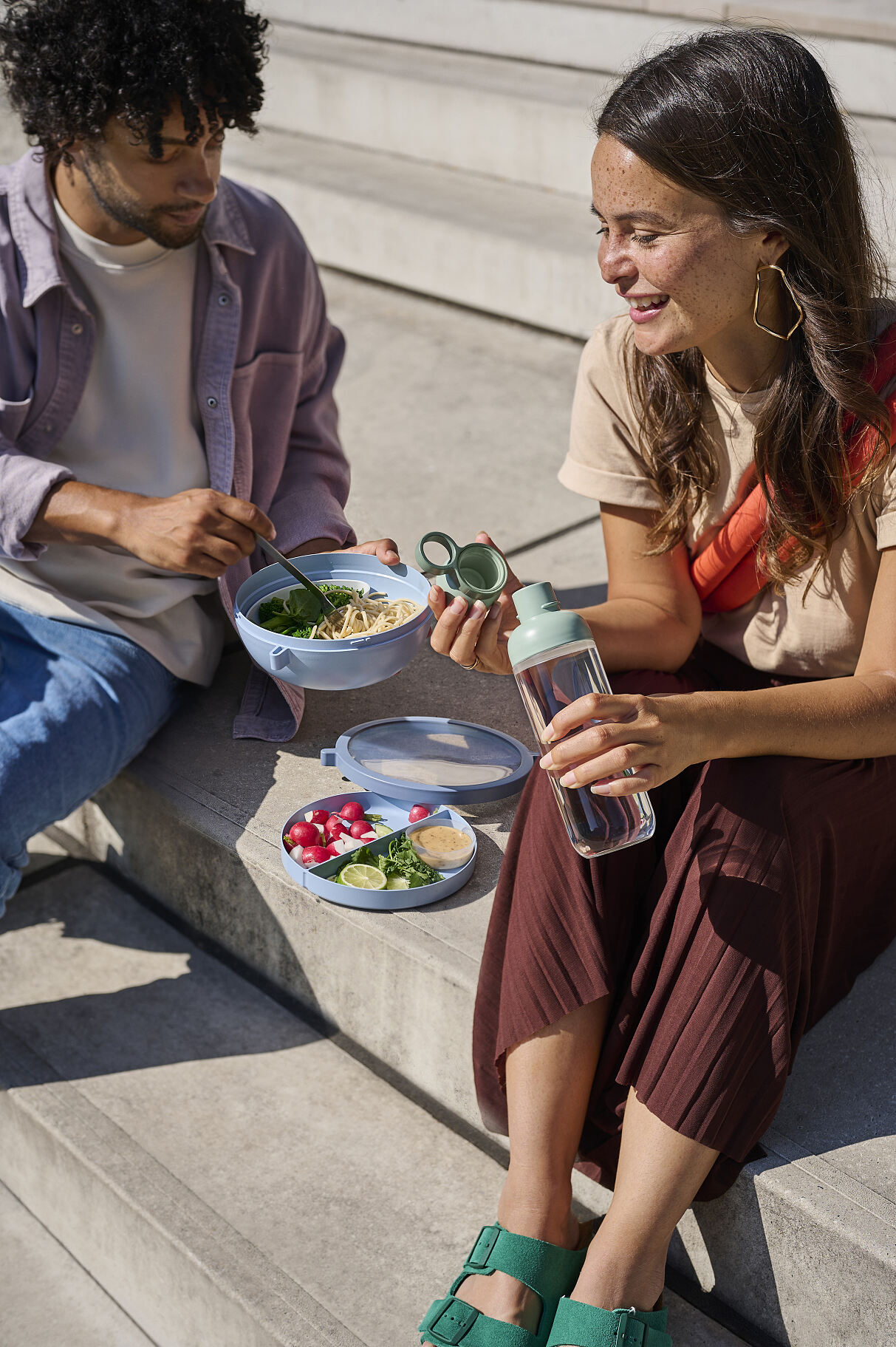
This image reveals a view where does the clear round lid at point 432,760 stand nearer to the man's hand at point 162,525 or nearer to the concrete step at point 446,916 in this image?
the concrete step at point 446,916

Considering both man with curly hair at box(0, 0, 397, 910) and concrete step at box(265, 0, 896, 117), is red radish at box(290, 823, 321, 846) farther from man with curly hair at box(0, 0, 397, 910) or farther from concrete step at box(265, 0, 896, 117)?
concrete step at box(265, 0, 896, 117)

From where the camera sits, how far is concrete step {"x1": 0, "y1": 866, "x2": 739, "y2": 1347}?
1896mm

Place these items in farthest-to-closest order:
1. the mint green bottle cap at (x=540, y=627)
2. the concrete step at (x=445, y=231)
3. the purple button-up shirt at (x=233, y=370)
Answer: the concrete step at (x=445, y=231) → the purple button-up shirt at (x=233, y=370) → the mint green bottle cap at (x=540, y=627)

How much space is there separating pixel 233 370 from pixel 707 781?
52.1 inches

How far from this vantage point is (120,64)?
2.23 metres

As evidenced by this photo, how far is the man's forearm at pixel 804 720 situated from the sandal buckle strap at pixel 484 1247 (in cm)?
65

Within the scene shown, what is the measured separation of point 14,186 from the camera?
2.40 metres

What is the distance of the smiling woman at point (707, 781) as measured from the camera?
1.68 metres

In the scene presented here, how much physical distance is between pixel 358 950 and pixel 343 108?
4.61 meters

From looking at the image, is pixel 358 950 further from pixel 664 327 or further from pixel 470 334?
pixel 470 334

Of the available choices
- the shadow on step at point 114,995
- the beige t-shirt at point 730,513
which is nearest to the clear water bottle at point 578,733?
the beige t-shirt at point 730,513

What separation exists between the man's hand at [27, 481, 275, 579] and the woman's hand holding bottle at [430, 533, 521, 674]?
0.46 meters

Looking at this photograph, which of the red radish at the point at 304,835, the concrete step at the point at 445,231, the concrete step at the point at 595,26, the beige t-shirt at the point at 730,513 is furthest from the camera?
the concrete step at the point at 595,26

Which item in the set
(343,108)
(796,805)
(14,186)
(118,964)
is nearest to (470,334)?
(343,108)
